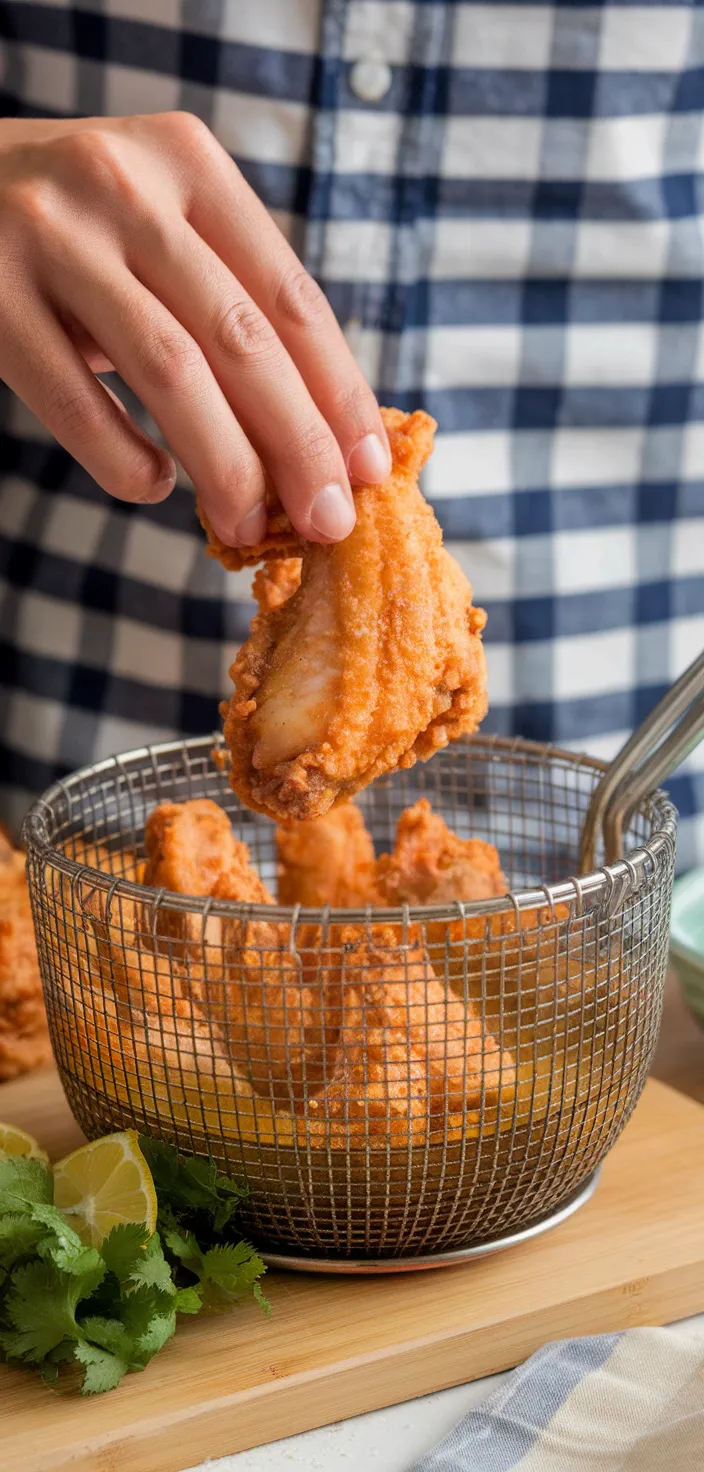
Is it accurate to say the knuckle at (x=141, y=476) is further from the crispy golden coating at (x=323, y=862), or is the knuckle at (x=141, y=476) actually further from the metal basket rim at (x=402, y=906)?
the crispy golden coating at (x=323, y=862)

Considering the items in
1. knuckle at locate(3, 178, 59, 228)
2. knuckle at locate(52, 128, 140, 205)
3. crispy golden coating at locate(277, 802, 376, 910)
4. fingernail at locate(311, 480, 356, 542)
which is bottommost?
crispy golden coating at locate(277, 802, 376, 910)

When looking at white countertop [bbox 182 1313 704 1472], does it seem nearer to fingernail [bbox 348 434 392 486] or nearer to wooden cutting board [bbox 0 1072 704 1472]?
wooden cutting board [bbox 0 1072 704 1472]

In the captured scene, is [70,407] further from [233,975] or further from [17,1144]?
[17,1144]

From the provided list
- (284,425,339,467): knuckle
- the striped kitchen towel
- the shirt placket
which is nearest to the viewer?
the striped kitchen towel

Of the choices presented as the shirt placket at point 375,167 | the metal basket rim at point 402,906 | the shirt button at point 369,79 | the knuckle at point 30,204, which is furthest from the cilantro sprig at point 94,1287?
the shirt button at point 369,79

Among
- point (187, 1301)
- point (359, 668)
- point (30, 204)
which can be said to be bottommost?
point (187, 1301)

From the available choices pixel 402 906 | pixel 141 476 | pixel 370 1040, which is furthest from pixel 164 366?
pixel 370 1040

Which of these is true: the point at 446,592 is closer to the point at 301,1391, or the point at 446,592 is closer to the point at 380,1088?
the point at 380,1088

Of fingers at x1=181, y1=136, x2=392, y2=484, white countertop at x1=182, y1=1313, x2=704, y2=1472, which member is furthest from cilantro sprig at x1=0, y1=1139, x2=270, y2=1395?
fingers at x1=181, y1=136, x2=392, y2=484
